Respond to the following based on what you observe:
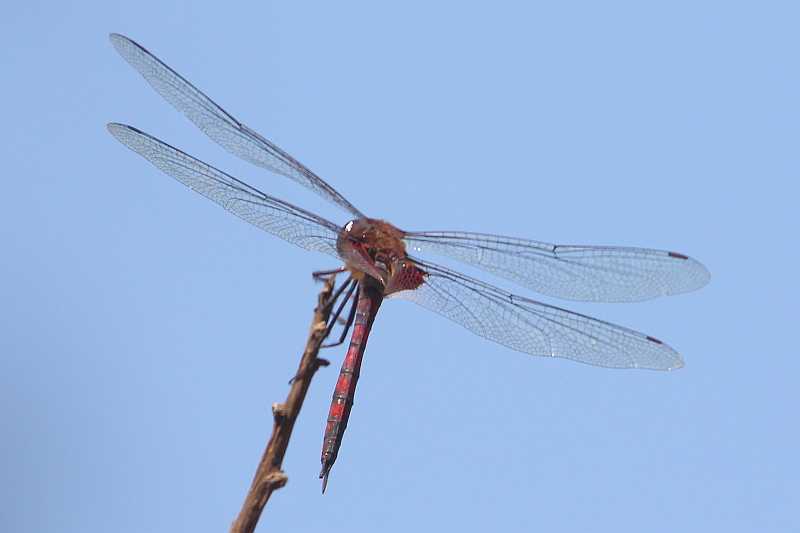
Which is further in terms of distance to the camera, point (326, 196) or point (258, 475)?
point (326, 196)

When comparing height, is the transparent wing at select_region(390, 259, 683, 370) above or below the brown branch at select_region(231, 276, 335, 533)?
above

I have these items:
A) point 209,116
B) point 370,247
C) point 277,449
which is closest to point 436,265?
point 370,247

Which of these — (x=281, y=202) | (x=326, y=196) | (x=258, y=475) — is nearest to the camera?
(x=258, y=475)

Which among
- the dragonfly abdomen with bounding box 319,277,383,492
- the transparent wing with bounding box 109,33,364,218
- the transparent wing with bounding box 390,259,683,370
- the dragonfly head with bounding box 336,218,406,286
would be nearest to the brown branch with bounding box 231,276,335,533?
the dragonfly abdomen with bounding box 319,277,383,492

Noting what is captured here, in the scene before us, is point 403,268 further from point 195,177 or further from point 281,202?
point 195,177

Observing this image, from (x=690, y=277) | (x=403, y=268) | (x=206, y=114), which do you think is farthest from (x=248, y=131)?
(x=690, y=277)

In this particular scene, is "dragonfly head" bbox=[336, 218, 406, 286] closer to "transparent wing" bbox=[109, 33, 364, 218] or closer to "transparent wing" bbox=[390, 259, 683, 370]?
"transparent wing" bbox=[390, 259, 683, 370]
